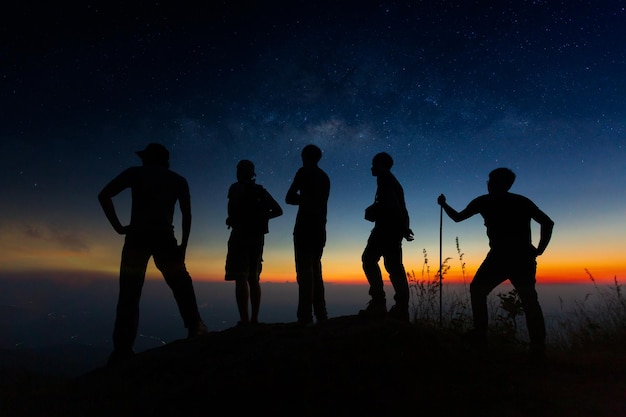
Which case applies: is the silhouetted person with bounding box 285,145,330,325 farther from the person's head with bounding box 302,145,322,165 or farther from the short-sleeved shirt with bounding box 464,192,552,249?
the short-sleeved shirt with bounding box 464,192,552,249

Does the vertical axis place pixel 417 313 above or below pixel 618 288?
below

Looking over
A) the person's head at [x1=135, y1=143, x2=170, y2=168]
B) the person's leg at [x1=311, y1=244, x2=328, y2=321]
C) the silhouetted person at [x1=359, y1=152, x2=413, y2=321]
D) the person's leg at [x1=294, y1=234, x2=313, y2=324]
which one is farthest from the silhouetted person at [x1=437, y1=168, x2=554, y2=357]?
A: the person's head at [x1=135, y1=143, x2=170, y2=168]

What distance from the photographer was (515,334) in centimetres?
531

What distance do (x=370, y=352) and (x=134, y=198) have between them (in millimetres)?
3216

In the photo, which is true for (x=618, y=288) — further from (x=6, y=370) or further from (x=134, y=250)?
(x=6, y=370)

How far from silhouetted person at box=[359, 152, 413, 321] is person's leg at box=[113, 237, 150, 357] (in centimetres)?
281

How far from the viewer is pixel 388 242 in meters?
4.47

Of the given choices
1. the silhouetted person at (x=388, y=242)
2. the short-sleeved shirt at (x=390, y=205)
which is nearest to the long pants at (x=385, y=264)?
the silhouetted person at (x=388, y=242)

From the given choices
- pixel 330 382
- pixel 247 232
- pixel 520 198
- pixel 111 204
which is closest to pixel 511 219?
pixel 520 198

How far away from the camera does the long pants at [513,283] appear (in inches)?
158

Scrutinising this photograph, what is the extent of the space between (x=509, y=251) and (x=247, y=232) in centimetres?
349

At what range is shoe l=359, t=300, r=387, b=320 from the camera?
3973 mm

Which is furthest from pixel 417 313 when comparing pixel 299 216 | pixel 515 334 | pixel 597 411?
pixel 597 411

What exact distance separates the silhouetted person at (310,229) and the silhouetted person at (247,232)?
703 mm
